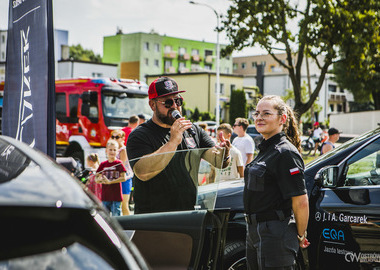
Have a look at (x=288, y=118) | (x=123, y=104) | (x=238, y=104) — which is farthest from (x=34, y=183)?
(x=238, y=104)

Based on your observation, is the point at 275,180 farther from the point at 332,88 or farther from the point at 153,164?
the point at 332,88

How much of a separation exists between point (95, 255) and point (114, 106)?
1310 cm

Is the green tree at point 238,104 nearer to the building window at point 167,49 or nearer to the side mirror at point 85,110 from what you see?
the building window at point 167,49

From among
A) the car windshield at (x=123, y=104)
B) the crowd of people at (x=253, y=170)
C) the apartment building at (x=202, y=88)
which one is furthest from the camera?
the apartment building at (x=202, y=88)

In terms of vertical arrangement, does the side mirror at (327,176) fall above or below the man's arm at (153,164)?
below

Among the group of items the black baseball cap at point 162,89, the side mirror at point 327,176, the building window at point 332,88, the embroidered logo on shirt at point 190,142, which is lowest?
the side mirror at point 327,176

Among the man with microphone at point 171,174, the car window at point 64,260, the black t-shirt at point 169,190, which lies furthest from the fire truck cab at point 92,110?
the car window at point 64,260

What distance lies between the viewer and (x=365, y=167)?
13.3 feet

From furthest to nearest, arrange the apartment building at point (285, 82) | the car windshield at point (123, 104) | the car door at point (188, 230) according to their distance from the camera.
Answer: the apartment building at point (285, 82) < the car windshield at point (123, 104) < the car door at point (188, 230)

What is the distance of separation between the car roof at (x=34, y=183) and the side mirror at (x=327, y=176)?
109 inches

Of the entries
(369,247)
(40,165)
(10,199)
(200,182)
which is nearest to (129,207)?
(200,182)

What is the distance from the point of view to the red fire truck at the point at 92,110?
13.7m

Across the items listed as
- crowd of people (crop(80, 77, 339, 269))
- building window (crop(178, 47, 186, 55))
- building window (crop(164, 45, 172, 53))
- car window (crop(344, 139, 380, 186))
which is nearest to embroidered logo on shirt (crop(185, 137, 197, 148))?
crowd of people (crop(80, 77, 339, 269))

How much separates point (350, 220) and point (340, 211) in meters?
0.10
